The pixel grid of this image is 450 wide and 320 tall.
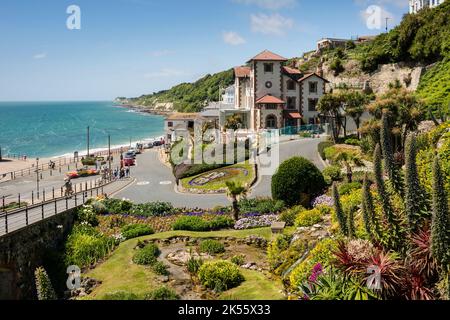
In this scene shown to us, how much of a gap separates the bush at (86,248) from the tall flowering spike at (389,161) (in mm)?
15169

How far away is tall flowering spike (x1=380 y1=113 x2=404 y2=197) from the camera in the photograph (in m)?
13.0

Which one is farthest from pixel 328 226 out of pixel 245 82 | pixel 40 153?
pixel 40 153

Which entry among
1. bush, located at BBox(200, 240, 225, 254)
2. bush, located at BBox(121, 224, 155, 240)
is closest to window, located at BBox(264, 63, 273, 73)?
Result: bush, located at BBox(121, 224, 155, 240)

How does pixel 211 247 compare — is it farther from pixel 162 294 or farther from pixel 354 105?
pixel 354 105

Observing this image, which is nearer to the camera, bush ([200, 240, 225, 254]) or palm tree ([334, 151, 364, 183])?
bush ([200, 240, 225, 254])

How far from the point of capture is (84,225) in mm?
26797

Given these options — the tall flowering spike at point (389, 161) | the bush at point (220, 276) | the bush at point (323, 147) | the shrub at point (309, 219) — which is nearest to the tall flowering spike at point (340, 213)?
the tall flowering spike at point (389, 161)

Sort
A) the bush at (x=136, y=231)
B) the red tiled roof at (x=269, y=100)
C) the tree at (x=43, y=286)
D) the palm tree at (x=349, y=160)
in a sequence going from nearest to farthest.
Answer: the tree at (x=43, y=286)
the bush at (x=136, y=231)
the palm tree at (x=349, y=160)
the red tiled roof at (x=269, y=100)

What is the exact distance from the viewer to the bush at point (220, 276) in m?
16.9

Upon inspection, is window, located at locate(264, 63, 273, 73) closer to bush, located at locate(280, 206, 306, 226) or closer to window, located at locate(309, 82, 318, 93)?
window, located at locate(309, 82, 318, 93)

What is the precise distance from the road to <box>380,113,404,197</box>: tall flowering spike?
18921 millimetres

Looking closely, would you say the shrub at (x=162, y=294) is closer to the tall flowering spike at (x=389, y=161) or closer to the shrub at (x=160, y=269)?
the shrub at (x=160, y=269)

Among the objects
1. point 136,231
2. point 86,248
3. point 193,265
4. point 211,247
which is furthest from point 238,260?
point 86,248

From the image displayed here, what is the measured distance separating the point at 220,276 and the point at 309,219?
21.3ft
